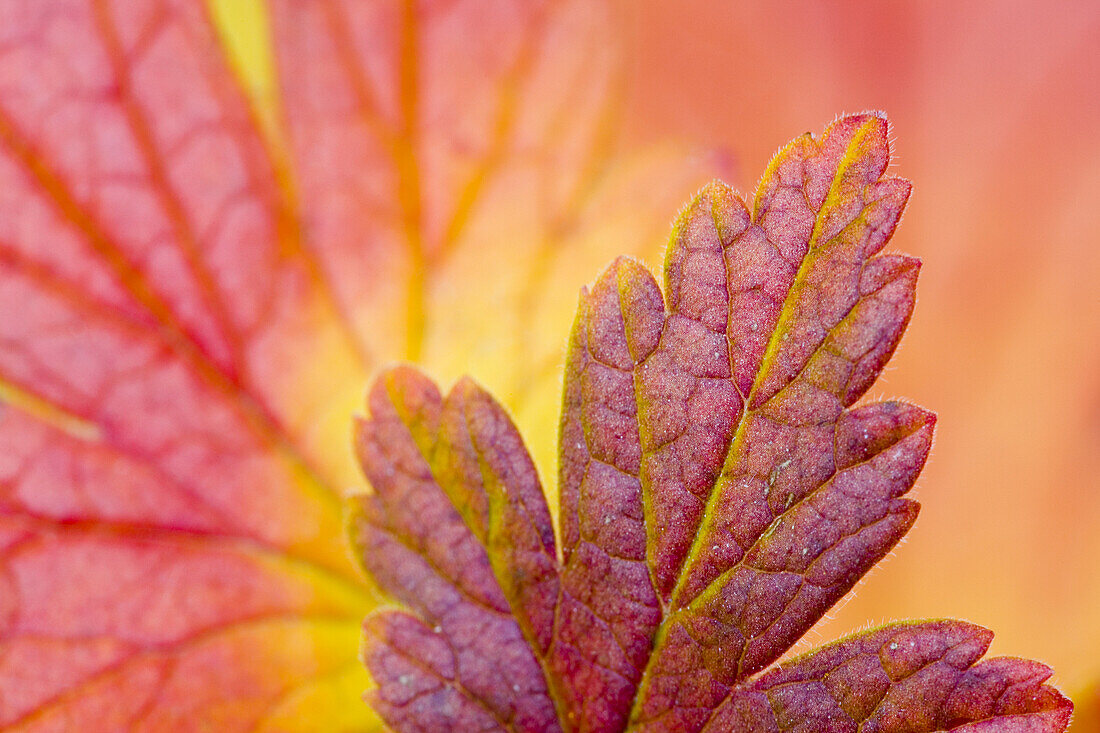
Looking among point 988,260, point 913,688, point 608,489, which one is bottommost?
point 913,688

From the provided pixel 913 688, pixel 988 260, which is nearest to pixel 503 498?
pixel 913 688

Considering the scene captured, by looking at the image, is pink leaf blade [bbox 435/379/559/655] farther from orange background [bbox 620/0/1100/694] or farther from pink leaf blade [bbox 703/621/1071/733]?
orange background [bbox 620/0/1100/694]

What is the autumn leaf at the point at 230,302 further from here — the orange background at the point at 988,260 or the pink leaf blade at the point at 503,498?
the orange background at the point at 988,260

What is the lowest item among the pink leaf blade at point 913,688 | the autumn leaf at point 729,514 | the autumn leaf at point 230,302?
the pink leaf blade at point 913,688

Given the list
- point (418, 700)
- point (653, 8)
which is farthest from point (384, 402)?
point (653, 8)

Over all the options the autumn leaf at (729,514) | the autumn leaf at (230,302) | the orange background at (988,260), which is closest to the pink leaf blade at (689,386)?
the autumn leaf at (729,514)

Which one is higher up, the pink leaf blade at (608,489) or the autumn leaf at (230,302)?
the autumn leaf at (230,302)

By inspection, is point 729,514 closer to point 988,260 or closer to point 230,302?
point 230,302
